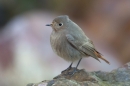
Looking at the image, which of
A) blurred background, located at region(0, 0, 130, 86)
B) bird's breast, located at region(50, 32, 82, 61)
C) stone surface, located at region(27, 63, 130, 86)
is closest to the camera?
stone surface, located at region(27, 63, 130, 86)

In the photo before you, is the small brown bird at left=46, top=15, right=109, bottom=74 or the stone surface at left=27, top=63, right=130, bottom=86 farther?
the small brown bird at left=46, top=15, right=109, bottom=74

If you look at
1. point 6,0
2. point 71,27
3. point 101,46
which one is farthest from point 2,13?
point 71,27

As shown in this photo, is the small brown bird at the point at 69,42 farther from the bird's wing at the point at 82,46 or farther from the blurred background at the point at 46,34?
the blurred background at the point at 46,34

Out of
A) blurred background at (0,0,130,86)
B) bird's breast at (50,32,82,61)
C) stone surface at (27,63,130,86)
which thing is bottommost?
stone surface at (27,63,130,86)

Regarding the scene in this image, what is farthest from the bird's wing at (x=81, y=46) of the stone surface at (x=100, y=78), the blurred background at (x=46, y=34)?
the blurred background at (x=46, y=34)

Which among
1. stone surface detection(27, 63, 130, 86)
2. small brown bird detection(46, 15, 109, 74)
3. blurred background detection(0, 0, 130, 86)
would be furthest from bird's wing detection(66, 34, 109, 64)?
blurred background detection(0, 0, 130, 86)

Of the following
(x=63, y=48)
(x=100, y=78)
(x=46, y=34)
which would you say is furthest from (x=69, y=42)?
(x=46, y=34)

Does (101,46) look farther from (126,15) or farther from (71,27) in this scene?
(71,27)

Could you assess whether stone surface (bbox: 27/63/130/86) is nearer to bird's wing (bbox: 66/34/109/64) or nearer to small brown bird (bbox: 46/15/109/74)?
small brown bird (bbox: 46/15/109/74)
